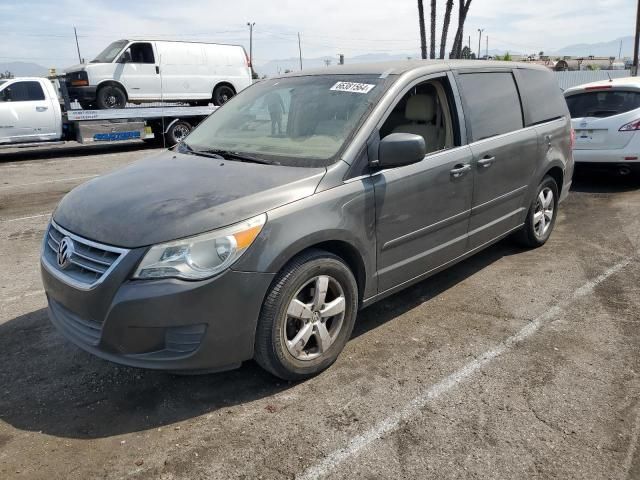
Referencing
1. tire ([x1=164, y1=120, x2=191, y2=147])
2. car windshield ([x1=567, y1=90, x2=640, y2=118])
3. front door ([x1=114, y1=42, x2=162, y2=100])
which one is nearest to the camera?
car windshield ([x1=567, y1=90, x2=640, y2=118])

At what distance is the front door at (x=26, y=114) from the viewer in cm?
1309

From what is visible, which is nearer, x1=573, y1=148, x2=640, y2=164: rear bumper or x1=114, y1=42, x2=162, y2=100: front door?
x1=573, y1=148, x2=640, y2=164: rear bumper

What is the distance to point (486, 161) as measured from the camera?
4.20 metres

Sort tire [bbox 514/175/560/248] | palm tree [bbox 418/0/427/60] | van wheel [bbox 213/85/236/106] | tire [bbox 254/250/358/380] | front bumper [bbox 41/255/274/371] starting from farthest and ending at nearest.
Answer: palm tree [bbox 418/0/427/60], van wheel [bbox 213/85/236/106], tire [bbox 514/175/560/248], tire [bbox 254/250/358/380], front bumper [bbox 41/255/274/371]

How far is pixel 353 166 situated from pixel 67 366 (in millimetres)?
2159

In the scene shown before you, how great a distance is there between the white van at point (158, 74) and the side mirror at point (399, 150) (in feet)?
43.7

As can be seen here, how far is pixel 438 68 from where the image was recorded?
4.03m

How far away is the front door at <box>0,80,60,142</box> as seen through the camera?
13.1 meters

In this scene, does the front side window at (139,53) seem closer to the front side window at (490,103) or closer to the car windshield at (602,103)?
the car windshield at (602,103)

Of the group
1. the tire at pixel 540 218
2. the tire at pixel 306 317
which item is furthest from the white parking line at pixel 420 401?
the tire at pixel 540 218

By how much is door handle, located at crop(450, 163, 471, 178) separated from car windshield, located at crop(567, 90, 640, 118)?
4.87 m

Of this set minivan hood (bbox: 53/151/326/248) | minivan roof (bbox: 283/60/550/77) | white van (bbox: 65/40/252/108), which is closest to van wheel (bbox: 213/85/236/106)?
white van (bbox: 65/40/252/108)

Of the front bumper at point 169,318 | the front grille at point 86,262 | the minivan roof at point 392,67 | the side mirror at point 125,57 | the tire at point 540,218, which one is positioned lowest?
the tire at point 540,218

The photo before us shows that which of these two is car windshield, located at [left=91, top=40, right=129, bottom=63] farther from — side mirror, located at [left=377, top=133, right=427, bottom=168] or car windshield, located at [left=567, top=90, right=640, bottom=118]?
side mirror, located at [left=377, top=133, right=427, bottom=168]
